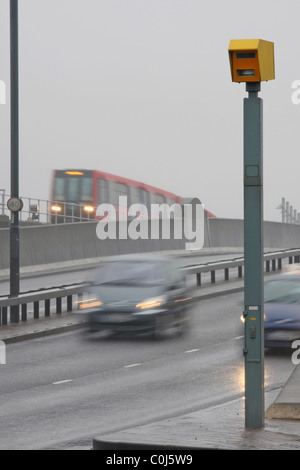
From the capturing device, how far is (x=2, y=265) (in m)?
34.2

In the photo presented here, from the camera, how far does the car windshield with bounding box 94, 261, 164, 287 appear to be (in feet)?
72.9

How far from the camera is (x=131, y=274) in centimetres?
2266

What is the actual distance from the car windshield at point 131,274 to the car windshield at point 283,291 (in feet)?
8.59

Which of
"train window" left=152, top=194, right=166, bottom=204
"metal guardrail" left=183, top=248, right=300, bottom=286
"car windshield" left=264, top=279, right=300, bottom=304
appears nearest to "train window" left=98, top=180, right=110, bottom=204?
"train window" left=152, top=194, right=166, bottom=204

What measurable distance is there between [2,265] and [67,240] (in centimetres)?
357

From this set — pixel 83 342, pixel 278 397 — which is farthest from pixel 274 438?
pixel 83 342

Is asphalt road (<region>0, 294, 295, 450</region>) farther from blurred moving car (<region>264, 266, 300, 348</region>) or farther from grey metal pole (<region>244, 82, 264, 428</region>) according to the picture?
grey metal pole (<region>244, 82, 264, 428</region>)

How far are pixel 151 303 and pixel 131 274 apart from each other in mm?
1321

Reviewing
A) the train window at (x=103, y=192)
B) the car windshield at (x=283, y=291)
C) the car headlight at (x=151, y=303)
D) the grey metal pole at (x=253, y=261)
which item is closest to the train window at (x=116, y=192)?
the train window at (x=103, y=192)

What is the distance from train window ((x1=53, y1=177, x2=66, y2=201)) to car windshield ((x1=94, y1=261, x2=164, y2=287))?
31.4m

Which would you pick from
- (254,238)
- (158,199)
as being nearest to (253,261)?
(254,238)

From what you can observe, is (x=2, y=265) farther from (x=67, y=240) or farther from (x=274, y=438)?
(x=274, y=438)

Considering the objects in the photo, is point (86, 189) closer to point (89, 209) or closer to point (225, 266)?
point (89, 209)

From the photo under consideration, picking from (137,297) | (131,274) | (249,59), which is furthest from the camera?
(131,274)
